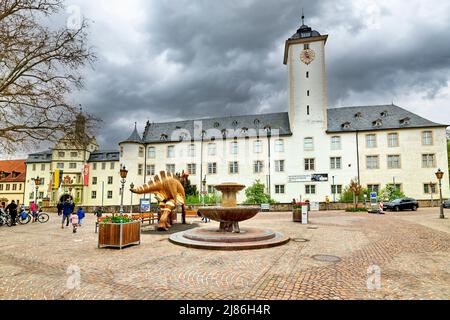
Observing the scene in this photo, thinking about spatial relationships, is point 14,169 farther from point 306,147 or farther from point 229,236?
point 229,236

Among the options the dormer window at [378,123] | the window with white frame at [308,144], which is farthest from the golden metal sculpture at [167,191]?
the dormer window at [378,123]

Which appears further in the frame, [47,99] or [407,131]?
[407,131]

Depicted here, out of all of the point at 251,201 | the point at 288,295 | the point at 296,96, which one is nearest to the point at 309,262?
the point at 288,295

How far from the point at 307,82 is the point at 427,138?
19.2 metres

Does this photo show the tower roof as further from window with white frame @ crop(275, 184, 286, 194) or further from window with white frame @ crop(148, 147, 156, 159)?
window with white frame @ crop(275, 184, 286, 194)

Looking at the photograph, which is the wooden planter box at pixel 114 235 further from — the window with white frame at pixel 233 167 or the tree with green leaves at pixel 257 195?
the window with white frame at pixel 233 167

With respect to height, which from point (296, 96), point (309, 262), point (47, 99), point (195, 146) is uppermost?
point (296, 96)

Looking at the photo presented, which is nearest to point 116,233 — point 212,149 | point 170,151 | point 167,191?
point 167,191

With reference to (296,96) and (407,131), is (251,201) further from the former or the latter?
(407,131)

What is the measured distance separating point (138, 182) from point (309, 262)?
45.7 meters

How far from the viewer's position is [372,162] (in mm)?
41719
